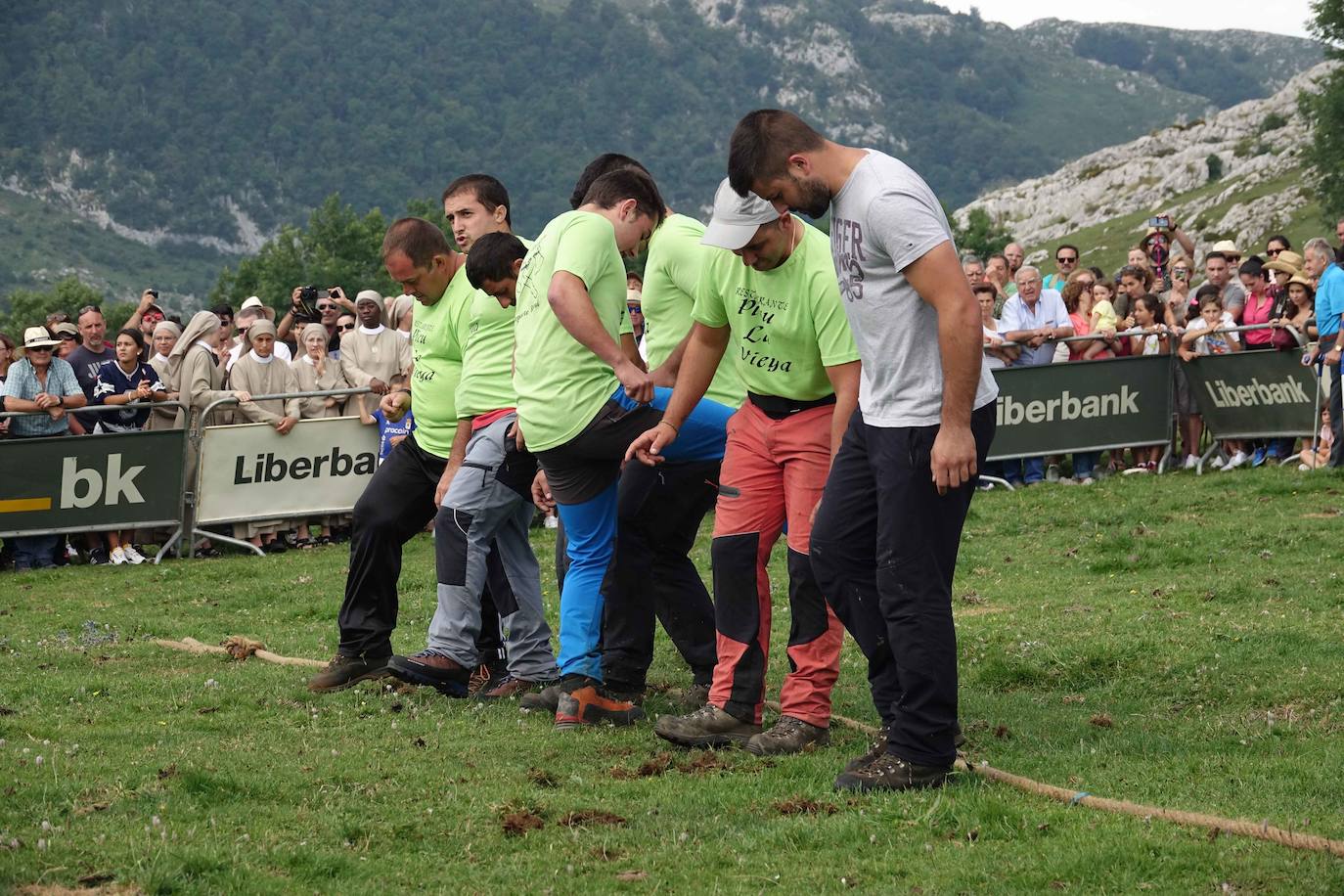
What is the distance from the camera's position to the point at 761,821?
5.57 m

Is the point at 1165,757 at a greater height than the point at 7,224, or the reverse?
the point at 7,224

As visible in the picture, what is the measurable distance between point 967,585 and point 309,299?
32.9 feet

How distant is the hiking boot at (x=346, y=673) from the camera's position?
836 cm

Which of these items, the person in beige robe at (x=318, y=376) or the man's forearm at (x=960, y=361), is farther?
the person in beige robe at (x=318, y=376)

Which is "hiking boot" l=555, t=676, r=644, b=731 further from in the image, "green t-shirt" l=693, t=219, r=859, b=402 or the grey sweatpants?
"green t-shirt" l=693, t=219, r=859, b=402

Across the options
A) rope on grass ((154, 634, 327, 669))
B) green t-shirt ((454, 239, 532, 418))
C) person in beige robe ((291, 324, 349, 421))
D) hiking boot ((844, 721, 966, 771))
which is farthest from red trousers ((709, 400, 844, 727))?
person in beige robe ((291, 324, 349, 421))

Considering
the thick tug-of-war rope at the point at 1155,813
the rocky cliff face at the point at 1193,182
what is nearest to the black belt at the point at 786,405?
the thick tug-of-war rope at the point at 1155,813

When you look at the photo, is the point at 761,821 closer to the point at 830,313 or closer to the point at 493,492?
the point at 830,313

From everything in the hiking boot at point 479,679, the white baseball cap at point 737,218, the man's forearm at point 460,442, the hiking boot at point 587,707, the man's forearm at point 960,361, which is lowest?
the hiking boot at point 479,679

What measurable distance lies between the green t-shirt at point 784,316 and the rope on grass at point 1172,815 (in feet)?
5.60

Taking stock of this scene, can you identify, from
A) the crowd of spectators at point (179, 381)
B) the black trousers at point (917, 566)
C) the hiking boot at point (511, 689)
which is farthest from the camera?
Result: the crowd of spectators at point (179, 381)

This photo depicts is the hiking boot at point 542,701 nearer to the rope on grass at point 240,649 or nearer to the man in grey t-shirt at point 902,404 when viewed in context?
the rope on grass at point 240,649

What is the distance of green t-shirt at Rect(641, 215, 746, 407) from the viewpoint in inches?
297

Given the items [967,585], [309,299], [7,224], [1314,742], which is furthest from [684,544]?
[7,224]
